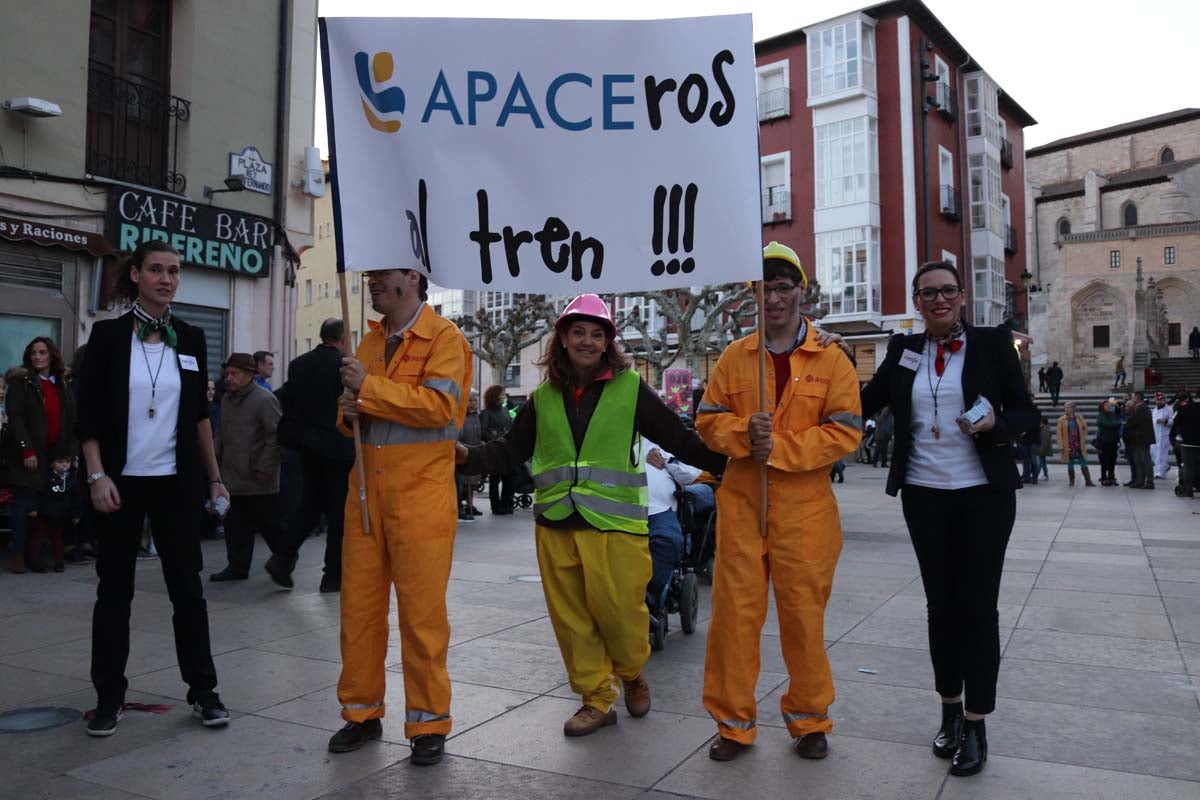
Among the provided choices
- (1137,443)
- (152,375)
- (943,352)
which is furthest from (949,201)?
(152,375)

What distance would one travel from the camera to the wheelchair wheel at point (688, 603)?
6.04m

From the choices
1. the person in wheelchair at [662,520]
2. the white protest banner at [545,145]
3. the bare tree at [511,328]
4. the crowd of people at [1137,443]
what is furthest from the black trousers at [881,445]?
the white protest banner at [545,145]

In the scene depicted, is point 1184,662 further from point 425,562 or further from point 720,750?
point 425,562

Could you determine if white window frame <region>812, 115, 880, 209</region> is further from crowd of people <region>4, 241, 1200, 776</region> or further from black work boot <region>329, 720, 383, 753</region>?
black work boot <region>329, 720, 383, 753</region>

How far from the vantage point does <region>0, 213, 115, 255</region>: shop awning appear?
11039mm

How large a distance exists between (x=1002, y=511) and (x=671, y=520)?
260 cm

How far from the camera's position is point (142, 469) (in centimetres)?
417

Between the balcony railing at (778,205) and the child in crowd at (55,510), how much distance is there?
1395 inches

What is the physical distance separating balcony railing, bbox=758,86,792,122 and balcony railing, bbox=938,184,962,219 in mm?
7280

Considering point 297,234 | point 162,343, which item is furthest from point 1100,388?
point 162,343

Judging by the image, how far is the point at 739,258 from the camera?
3990 mm

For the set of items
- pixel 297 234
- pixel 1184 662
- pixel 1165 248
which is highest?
pixel 1165 248

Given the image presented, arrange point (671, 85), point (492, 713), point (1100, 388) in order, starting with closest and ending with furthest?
point (671, 85) < point (492, 713) < point (1100, 388)

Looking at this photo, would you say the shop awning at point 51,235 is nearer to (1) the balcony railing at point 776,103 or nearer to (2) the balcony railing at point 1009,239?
(1) the balcony railing at point 776,103
